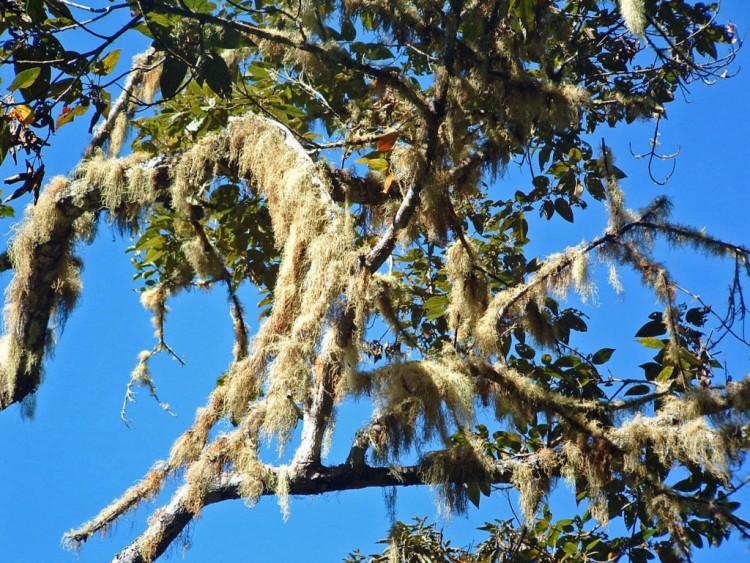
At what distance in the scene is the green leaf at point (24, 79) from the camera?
2211 mm

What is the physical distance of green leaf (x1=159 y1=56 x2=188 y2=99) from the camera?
245cm

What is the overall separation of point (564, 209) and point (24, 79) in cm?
241

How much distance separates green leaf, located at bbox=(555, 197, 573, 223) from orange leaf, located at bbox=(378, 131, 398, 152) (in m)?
0.93

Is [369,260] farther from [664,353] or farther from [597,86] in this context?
[597,86]

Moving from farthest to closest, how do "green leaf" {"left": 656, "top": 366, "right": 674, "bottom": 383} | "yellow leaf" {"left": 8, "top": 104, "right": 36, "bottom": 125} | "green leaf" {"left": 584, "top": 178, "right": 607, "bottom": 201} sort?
"green leaf" {"left": 584, "top": 178, "right": 607, "bottom": 201} < "green leaf" {"left": 656, "top": 366, "right": 674, "bottom": 383} < "yellow leaf" {"left": 8, "top": 104, "right": 36, "bottom": 125}

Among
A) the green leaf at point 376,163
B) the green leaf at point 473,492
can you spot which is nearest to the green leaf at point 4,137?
the green leaf at point 376,163

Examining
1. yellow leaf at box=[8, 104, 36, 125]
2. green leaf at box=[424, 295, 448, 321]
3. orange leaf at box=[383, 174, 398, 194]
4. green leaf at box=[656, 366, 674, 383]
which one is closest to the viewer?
yellow leaf at box=[8, 104, 36, 125]

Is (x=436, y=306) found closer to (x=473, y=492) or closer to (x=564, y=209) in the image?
(x=564, y=209)

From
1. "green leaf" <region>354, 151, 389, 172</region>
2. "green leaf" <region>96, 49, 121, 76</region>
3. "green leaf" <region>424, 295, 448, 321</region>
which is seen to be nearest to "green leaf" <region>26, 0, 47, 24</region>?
"green leaf" <region>96, 49, 121, 76</region>

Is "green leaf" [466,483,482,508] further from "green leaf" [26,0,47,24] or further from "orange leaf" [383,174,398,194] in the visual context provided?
"green leaf" [26,0,47,24]

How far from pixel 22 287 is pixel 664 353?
104 inches

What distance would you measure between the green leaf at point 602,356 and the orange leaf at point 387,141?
1139 mm

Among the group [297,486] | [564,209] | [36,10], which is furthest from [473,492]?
[36,10]

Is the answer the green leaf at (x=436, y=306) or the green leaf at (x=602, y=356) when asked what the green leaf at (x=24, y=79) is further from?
the green leaf at (x=602, y=356)
